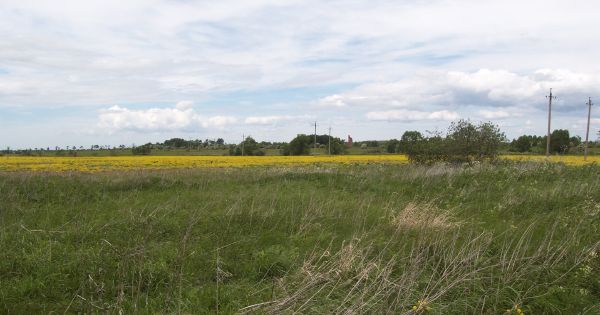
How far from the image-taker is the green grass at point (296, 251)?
178 inches

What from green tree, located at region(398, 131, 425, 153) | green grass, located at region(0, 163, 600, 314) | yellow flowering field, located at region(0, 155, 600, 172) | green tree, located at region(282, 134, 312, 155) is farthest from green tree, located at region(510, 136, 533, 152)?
green grass, located at region(0, 163, 600, 314)

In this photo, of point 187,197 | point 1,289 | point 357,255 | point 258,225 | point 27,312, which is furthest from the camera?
point 187,197

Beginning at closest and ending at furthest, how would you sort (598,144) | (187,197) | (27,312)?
(27,312) → (187,197) → (598,144)

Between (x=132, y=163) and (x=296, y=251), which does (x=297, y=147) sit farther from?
(x=296, y=251)

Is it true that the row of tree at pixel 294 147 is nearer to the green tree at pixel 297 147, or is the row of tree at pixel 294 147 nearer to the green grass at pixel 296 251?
the green tree at pixel 297 147

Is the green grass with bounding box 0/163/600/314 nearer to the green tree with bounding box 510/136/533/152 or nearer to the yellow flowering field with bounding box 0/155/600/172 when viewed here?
the yellow flowering field with bounding box 0/155/600/172

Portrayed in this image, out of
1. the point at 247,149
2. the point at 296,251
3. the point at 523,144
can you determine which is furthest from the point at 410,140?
the point at 523,144

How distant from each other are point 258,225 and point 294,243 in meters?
1.24

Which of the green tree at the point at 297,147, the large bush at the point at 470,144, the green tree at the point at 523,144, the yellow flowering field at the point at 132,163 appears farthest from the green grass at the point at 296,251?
the green tree at the point at 523,144

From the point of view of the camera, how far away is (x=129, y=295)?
16.3ft

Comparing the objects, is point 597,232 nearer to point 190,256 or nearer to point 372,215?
point 372,215

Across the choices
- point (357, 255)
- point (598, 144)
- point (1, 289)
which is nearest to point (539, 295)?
point (357, 255)

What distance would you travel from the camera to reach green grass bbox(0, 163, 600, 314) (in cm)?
452

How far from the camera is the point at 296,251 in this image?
661 cm
